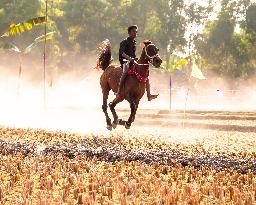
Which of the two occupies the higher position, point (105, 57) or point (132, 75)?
point (105, 57)

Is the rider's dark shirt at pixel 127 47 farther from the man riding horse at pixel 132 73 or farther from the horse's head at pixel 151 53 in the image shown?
the horse's head at pixel 151 53

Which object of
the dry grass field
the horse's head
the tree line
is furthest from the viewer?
the tree line

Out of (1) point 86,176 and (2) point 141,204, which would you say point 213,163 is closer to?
(1) point 86,176

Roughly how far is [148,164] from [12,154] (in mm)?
3410

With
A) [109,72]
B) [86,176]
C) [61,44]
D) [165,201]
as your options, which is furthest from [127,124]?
[61,44]

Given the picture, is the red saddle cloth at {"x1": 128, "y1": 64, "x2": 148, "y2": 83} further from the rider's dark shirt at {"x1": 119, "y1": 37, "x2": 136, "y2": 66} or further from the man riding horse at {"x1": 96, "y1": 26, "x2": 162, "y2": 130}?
the rider's dark shirt at {"x1": 119, "y1": 37, "x2": 136, "y2": 66}

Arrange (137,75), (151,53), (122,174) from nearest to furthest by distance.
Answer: (122,174), (151,53), (137,75)

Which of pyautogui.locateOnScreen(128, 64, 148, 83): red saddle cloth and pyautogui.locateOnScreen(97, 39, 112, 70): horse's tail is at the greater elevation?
pyautogui.locateOnScreen(97, 39, 112, 70): horse's tail

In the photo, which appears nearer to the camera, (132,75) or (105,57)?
(132,75)

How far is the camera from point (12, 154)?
436 inches

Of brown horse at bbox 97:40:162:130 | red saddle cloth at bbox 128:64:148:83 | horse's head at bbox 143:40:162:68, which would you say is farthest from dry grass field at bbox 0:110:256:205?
horse's head at bbox 143:40:162:68

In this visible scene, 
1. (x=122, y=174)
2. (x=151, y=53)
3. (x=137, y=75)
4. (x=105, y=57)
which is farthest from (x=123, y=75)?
(x=122, y=174)

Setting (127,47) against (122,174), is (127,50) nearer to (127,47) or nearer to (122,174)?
(127,47)

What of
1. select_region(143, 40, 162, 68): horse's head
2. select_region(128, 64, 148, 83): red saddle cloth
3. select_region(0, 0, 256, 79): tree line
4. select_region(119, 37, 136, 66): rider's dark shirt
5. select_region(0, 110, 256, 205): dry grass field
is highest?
select_region(0, 0, 256, 79): tree line
